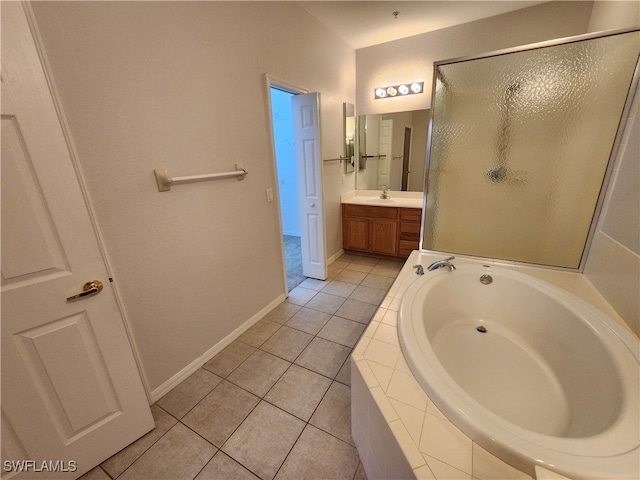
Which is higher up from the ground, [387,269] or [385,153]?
[385,153]

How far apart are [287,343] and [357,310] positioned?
2.30ft

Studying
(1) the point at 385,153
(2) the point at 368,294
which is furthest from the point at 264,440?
(1) the point at 385,153

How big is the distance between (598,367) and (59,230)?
7.56ft

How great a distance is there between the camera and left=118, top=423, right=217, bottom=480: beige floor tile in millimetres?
1150

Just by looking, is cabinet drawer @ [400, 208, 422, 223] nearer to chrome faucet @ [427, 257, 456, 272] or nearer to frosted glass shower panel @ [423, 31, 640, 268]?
frosted glass shower panel @ [423, 31, 640, 268]

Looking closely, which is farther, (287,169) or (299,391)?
(287,169)

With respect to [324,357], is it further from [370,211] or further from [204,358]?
[370,211]

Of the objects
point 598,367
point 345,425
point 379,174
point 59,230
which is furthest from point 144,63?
point 379,174

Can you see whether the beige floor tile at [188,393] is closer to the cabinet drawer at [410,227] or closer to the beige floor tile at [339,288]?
the beige floor tile at [339,288]

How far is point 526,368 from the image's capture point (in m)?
1.44

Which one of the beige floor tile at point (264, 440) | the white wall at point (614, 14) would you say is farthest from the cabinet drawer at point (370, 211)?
the beige floor tile at point (264, 440)

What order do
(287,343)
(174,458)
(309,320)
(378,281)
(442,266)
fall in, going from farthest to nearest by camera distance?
(378,281) → (309,320) → (287,343) → (442,266) → (174,458)

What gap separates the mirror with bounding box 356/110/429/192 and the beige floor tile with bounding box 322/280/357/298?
4.96 ft

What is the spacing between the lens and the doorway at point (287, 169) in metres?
3.72
